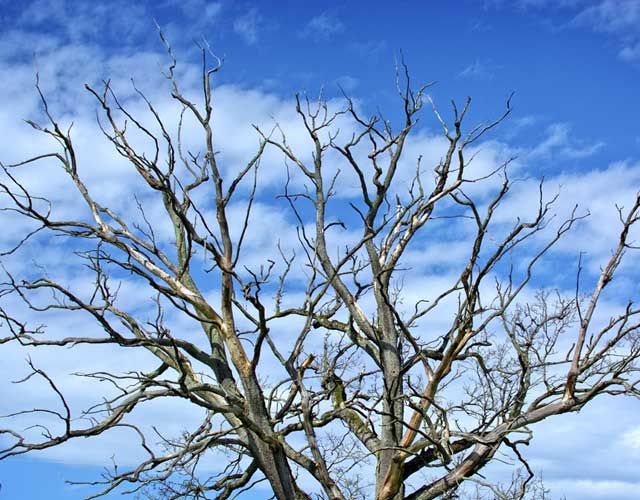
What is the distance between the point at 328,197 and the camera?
11172 millimetres

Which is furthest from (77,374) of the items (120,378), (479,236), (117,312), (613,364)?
(613,364)

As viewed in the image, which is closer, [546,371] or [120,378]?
[120,378]

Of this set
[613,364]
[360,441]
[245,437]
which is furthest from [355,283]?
[613,364]

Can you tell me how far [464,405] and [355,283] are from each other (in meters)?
2.49

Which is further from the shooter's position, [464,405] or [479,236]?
[464,405]

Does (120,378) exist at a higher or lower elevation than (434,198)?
lower

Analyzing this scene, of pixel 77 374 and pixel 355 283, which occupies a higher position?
pixel 355 283

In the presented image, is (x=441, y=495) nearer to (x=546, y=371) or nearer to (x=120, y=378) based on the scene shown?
(x=546, y=371)

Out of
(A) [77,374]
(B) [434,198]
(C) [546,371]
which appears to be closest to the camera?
(A) [77,374]

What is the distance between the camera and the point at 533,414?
29.2ft

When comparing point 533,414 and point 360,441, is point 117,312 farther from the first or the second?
point 533,414

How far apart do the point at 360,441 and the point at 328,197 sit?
371 cm

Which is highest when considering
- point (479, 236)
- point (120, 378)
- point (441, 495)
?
point (479, 236)

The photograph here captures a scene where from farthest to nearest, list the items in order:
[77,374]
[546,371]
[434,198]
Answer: [434,198]
[546,371]
[77,374]
